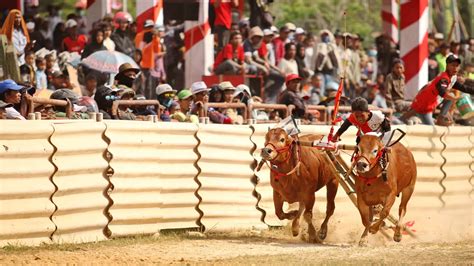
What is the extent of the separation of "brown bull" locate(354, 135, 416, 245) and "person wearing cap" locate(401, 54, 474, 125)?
378 cm

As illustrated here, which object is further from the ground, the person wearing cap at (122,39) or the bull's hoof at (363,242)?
the person wearing cap at (122,39)

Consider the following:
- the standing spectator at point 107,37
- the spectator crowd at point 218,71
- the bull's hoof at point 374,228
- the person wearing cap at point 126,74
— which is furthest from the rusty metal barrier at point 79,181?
the standing spectator at point 107,37

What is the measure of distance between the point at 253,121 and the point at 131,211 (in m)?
2.80

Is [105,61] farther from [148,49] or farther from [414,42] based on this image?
[414,42]

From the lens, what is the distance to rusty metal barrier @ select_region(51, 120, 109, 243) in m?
15.3

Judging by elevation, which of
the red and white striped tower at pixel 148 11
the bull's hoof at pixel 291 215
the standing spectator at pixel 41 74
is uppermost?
the red and white striped tower at pixel 148 11

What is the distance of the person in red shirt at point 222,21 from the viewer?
27.5 meters

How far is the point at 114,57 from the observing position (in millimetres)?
21516

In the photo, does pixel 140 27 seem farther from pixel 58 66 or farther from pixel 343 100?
pixel 343 100

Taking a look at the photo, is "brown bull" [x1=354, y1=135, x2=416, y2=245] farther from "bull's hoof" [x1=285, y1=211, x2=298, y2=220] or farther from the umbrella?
the umbrella

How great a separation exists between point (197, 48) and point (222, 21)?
1162mm

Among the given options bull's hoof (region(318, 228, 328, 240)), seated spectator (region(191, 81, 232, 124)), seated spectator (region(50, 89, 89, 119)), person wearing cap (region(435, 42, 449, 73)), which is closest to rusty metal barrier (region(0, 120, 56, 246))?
seated spectator (region(50, 89, 89, 119))

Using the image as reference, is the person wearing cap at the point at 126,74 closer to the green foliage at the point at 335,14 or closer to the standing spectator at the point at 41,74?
the standing spectator at the point at 41,74

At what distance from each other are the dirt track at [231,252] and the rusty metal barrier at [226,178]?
0.92 ft
